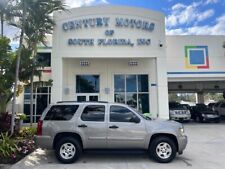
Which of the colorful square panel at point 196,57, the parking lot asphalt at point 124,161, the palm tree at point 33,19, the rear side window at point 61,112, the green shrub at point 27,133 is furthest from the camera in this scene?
the colorful square panel at point 196,57

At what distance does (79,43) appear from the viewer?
20531mm

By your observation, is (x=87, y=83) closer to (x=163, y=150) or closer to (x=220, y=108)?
(x=163, y=150)

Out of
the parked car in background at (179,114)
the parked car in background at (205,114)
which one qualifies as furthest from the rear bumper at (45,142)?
the parked car in background at (205,114)

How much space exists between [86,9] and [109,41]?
3.09 m

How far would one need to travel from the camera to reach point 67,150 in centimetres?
896

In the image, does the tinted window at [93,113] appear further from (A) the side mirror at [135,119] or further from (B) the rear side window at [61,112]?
(A) the side mirror at [135,119]

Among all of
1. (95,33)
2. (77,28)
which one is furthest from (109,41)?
(77,28)

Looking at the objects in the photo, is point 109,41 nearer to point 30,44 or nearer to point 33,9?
point 30,44

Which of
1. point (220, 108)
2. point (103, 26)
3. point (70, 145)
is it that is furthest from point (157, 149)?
point (220, 108)

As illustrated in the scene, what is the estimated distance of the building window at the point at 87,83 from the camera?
22.7 metres

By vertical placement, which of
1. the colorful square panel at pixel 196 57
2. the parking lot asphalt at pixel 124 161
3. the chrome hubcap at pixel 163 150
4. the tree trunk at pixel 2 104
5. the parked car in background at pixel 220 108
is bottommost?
the parking lot asphalt at pixel 124 161

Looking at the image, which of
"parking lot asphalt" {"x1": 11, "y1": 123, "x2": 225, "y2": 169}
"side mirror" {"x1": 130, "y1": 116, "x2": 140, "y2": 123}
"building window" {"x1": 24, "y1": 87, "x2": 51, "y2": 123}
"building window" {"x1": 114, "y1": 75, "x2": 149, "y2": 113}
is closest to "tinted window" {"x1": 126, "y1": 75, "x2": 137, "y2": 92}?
"building window" {"x1": 114, "y1": 75, "x2": 149, "y2": 113}

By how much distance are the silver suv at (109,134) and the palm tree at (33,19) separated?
4.38 m

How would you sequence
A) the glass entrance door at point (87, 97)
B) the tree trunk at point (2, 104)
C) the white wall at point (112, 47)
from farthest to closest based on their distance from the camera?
the glass entrance door at point (87, 97)
the white wall at point (112, 47)
the tree trunk at point (2, 104)
